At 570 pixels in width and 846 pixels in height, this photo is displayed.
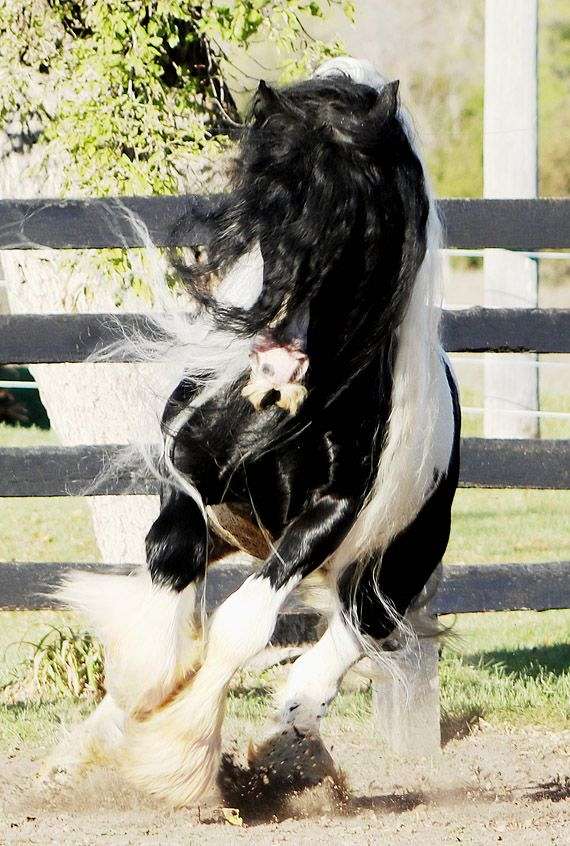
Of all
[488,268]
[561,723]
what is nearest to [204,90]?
[561,723]

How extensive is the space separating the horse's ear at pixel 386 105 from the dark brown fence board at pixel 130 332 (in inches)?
45.6

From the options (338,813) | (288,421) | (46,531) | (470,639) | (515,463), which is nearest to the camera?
(288,421)

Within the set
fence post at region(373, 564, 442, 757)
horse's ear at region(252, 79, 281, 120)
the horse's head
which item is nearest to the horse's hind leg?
the horse's head

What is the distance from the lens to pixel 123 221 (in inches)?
145

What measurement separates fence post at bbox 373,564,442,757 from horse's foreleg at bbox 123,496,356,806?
1163 mm

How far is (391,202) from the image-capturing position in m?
2.56

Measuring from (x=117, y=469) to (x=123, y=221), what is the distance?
2.52 ft

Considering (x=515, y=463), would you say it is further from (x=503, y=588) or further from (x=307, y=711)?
(x=307, y=711)

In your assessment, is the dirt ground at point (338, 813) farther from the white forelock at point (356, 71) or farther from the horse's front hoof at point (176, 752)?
the white forelock at point (356, 71)

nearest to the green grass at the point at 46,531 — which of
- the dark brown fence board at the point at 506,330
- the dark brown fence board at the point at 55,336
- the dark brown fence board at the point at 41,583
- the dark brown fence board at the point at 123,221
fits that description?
the dark brown fence board at the point at 41,583

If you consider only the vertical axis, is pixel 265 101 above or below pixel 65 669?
above

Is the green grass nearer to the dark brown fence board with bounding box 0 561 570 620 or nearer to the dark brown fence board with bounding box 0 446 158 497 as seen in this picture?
the dark brown fence board with bounding box 0 561 570 620

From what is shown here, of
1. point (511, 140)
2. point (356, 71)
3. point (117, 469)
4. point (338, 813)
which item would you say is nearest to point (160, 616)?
point (338, 813)

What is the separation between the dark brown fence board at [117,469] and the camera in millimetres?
3766
